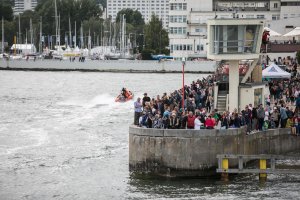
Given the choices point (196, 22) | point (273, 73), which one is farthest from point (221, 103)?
point (196, 22)

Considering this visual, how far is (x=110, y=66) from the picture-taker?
479 ft

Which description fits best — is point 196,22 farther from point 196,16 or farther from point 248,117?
point 248,117

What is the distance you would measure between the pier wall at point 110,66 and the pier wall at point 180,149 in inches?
3741

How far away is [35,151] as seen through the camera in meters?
46.8

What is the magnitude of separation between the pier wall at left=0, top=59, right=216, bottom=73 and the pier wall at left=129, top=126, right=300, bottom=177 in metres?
95.0

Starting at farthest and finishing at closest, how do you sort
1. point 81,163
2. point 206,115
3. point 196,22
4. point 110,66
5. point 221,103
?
1. point 110,66
2. point 196,22
3. point 221,103
4. point 81,163
5. point 206,115

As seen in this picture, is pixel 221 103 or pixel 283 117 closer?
pixel 283 117

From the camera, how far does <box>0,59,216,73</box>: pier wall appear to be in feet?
446

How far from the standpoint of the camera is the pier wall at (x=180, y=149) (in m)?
38.2

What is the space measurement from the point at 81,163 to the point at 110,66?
338ft

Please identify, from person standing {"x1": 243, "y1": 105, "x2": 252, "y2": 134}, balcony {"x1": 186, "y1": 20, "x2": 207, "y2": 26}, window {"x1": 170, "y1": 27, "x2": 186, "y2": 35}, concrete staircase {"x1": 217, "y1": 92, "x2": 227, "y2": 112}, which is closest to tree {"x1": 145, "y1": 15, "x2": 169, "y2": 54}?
window {"x1": 170, "y1": 27, "x2": 186, "y2": 35}

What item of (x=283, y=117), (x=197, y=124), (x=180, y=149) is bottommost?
(x=180, y=149)

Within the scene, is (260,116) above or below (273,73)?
below

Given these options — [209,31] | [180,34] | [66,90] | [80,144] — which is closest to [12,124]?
[80,144]
